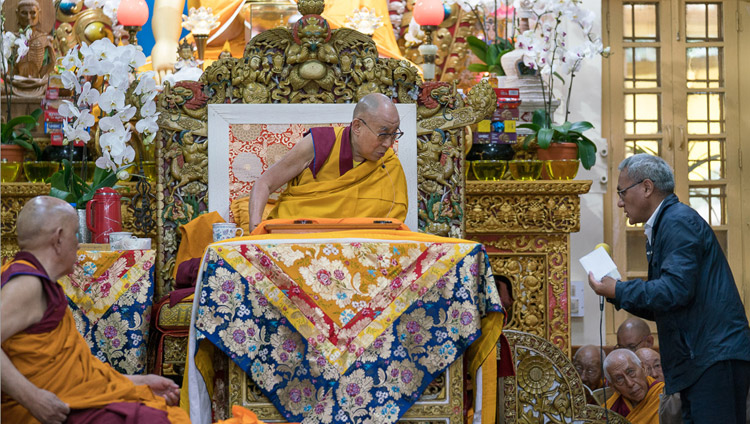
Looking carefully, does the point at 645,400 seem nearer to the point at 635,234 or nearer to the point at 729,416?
the point at 729,416

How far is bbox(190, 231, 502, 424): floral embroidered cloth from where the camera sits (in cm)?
344

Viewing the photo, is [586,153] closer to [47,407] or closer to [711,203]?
[711,203]

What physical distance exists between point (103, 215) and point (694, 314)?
2.31 meters

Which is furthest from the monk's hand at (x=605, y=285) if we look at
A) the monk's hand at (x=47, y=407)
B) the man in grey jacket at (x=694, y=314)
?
the monk's hand at (x=47, y=407)

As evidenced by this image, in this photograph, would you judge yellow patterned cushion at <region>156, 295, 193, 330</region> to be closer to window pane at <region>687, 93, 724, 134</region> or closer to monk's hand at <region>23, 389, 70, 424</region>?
monk's hand at <region>23, 389, 70, 424</region>

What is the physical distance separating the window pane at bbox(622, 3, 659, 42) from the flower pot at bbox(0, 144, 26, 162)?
399 cm

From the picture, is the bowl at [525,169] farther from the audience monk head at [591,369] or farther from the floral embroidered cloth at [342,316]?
the floral embroidered cloth at [342,316]

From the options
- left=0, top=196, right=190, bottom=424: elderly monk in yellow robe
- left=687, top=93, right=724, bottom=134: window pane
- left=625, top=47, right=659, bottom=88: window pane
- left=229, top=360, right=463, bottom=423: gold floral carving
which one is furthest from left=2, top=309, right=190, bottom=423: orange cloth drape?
left=687, top=93, right=724, bottom=134: window pane

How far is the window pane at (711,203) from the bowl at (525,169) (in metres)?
2.14

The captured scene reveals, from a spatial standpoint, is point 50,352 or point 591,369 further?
point 591,369

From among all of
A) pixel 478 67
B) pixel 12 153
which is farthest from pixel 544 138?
pixel 12 153

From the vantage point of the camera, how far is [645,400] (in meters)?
4.61

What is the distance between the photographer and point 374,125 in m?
4.17

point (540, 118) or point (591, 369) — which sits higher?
point (540, 118)
